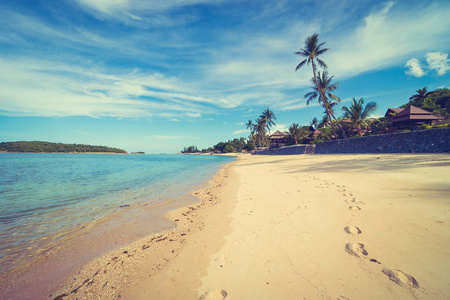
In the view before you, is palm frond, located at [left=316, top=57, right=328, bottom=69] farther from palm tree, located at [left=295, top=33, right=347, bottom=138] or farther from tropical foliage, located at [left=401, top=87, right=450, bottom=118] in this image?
tropical foliage, located at [left=401, top=87, right=450, bottom=118]

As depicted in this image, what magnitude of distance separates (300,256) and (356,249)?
79 cm

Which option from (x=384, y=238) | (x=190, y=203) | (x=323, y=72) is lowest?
(x=190, y=203)

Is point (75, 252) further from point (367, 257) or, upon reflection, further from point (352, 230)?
point (352, 230)

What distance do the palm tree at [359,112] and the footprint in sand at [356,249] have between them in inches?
1204

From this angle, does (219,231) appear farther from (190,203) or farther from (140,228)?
(190,203)

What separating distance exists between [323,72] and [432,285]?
3333 cm

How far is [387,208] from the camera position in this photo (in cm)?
340

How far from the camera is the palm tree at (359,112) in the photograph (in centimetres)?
2489

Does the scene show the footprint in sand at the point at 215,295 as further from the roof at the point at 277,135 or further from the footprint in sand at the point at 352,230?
the roof at the point at 277,135

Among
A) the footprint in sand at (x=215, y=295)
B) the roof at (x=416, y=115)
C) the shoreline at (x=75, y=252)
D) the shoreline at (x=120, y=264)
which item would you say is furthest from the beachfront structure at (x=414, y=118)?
the shoreline at (x=75, y=252)

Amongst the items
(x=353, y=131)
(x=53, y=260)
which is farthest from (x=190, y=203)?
(x=353, y=131)

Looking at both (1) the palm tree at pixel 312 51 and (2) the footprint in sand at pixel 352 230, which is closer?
(2) the footprint in sand at pixel 352 230

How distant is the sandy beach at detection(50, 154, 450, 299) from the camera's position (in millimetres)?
1806

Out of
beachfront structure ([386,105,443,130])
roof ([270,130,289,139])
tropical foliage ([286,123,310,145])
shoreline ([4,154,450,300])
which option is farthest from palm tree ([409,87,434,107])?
shoreline ([4,154,450,300])
